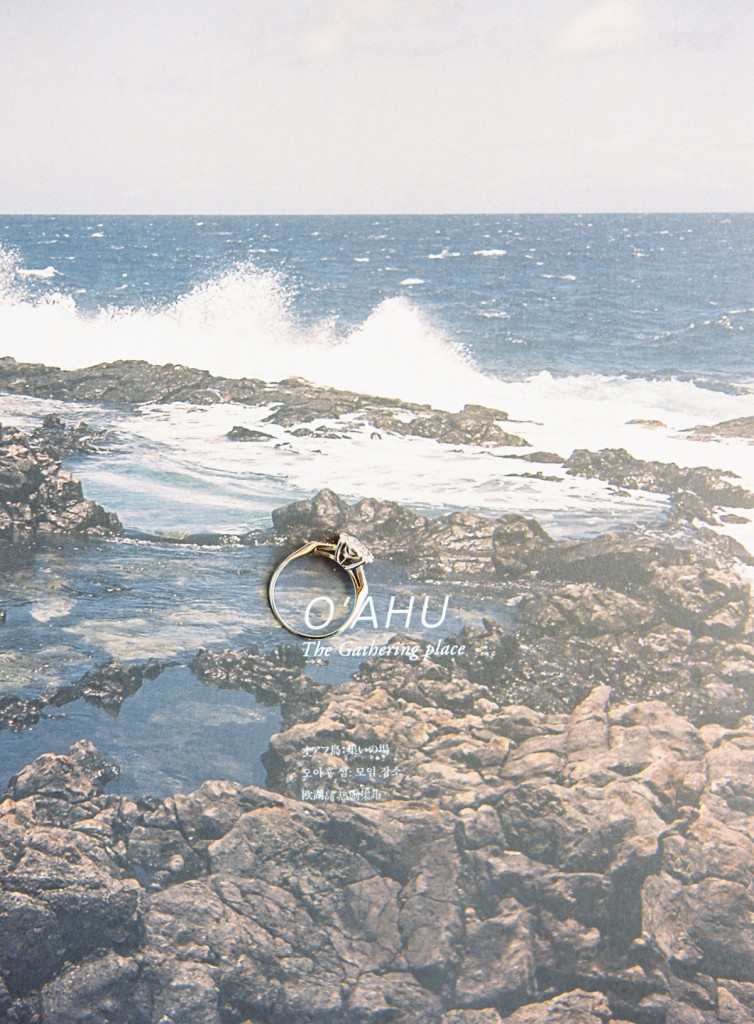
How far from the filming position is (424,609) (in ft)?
23.1

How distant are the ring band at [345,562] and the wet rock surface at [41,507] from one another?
1530mm

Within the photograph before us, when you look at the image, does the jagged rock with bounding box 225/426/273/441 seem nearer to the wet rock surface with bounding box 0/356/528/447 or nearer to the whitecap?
the wet rock surface with bounding box 0/356/528/447

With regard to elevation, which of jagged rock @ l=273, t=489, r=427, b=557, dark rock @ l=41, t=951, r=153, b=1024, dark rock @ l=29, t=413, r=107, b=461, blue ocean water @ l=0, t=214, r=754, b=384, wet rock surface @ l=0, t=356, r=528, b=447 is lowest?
dark rock @ l=41, t=951, r=153, b=1024

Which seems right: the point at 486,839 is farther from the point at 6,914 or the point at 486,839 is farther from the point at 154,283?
the point at 154,283

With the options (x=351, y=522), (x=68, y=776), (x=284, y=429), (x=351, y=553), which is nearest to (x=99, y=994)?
(x=68, y=776)

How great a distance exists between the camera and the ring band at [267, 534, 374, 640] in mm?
6820

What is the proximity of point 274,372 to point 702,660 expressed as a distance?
237 inches

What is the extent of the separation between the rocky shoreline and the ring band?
0.16 metres

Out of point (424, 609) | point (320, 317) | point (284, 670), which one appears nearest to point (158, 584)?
point (284, 670)

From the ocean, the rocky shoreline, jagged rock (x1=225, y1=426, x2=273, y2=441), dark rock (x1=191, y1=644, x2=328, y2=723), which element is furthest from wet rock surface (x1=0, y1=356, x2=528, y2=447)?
dark rock (x1=191, y1=644, x2=328, y2=723)

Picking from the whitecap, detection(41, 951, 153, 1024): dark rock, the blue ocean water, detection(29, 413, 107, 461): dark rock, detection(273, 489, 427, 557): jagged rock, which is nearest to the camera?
detection(41, 951, 153, 1024): dark rock

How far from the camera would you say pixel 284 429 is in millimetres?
9078

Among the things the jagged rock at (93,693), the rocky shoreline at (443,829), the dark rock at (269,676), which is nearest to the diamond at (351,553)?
the rocky shoreline at (443,829)

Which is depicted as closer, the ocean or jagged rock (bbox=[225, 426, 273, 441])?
the ocean
